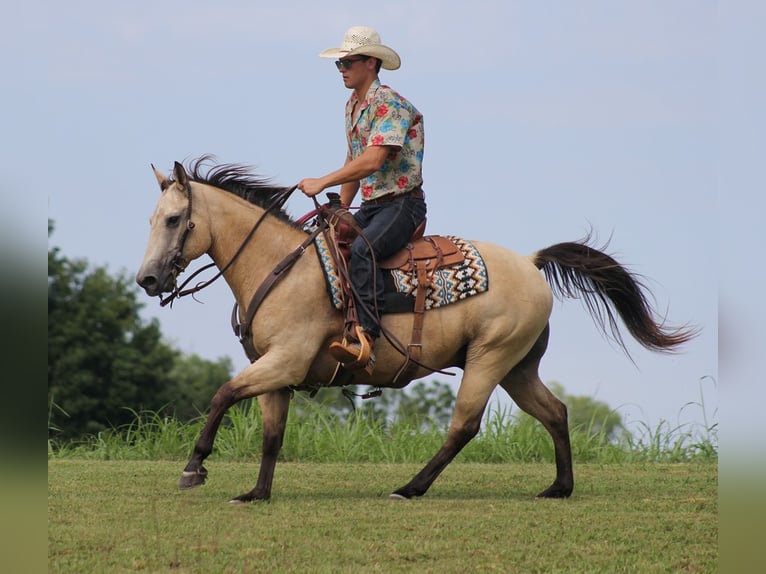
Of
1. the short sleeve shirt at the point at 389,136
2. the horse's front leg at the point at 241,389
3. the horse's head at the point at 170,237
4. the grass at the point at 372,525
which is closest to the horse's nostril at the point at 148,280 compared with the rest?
the horse's head at the point at 170,237

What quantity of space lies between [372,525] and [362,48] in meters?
3.21

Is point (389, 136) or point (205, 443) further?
point (389, 136)

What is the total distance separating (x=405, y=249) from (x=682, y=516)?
2.49 m

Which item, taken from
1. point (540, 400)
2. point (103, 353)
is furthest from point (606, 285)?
point (103, 353)

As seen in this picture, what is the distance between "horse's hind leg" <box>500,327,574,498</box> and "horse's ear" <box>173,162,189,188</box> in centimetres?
274

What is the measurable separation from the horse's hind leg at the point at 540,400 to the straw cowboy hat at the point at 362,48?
2.26 metres

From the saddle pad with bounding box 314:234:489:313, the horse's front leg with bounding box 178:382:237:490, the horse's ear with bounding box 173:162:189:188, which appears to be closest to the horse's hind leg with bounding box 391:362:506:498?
the saddle pad with bounding box 314:234:489:313

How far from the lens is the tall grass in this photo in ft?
34.4

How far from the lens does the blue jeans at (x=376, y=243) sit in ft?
24.4

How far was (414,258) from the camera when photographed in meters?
7.77

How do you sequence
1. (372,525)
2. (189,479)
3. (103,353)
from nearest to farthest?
1. (372,525)
2. (189,479)
3. (103,353)

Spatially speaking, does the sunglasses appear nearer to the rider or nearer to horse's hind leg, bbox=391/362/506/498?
the rider

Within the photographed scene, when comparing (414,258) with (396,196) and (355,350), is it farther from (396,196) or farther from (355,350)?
(355,350)

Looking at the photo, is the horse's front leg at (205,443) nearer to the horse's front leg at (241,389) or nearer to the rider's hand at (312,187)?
the horse's front leg at (241,389)
